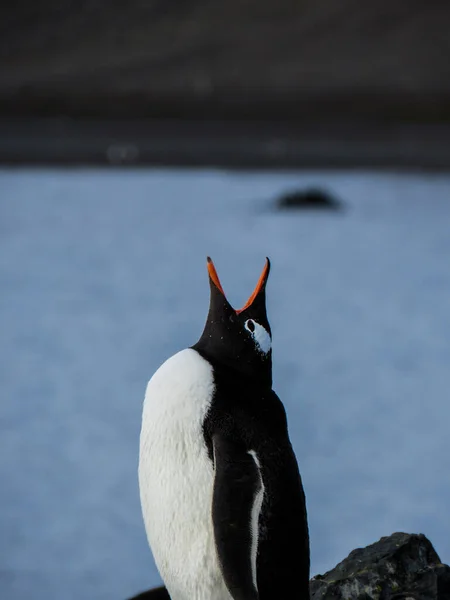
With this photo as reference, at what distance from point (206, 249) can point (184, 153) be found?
7674 millimetres

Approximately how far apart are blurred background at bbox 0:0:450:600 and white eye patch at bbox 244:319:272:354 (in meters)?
0.80

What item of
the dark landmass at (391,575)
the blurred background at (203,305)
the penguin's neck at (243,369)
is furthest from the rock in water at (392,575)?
the blurred background at (203,305)

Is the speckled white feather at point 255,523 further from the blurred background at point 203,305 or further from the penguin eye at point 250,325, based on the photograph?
the blurred background at point 203,305

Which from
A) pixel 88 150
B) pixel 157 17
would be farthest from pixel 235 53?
pixel 88 150

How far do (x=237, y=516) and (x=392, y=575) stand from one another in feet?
1.15

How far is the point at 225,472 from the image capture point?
5.23 ft

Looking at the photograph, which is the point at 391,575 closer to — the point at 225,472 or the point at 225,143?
the point at 225,472

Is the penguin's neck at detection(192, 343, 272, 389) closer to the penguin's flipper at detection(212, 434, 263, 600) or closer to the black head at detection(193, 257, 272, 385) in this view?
the black head at detection(193, 257, 272, 385)

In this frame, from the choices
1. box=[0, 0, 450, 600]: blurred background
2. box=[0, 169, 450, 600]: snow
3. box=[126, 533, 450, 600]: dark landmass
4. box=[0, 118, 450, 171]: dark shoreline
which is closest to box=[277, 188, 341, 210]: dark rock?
box=[0, 0, 450, 600]: blurred background

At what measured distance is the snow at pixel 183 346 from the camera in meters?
2.66

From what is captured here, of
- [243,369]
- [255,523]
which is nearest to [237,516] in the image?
[255,523]

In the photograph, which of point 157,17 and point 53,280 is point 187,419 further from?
point 157,17

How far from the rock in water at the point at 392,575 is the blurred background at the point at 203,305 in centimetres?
53

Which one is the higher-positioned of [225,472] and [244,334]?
[244,334]
